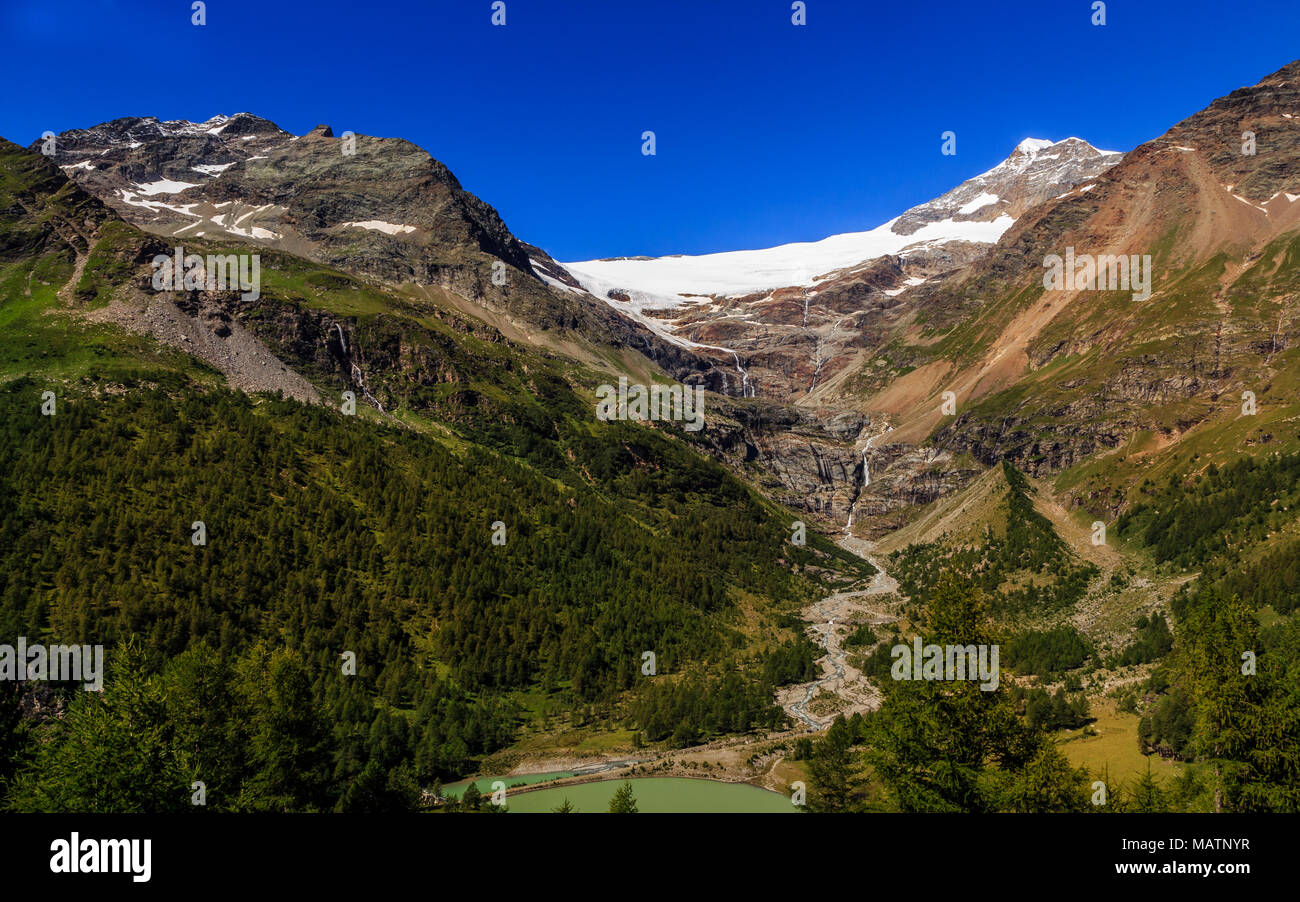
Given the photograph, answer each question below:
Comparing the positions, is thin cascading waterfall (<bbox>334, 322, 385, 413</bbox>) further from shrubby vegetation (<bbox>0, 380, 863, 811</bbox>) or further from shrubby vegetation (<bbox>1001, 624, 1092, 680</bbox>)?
shrubby vegetation (<bbox>1001, 624, 1092, 680</bbox>)

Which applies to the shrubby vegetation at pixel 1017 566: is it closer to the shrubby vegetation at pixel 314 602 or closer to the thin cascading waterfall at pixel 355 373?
the shrubby vegetation at pixel 314 602

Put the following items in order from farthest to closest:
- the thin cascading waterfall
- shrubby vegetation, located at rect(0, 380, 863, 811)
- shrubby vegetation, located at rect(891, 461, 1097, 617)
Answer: the thin cascading waterfall
shrubby vegetation, located at rect(891, 461, 1097, 617)
shrubby vegetation, located at rect(0, 380, 863, 811)

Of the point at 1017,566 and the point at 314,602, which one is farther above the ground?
the point at 1017,566

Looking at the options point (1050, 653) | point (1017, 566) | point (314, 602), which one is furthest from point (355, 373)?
point (1050, 653)

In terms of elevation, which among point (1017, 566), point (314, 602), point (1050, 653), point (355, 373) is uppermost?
point (355, 373)

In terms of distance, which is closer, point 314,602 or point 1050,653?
point 1050,653

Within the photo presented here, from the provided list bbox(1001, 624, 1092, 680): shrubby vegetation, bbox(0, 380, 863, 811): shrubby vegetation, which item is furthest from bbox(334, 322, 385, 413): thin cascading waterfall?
bbox(1001, 624, 1092, 680): shrubby vegetation

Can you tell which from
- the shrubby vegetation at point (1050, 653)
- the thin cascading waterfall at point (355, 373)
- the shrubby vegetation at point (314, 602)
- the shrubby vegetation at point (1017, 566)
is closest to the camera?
the shrubby vegetation at point (314, 602)

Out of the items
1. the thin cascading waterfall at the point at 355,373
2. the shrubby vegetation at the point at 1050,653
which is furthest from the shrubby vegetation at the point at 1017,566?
the thin cascading waterfall at the point at 355,373

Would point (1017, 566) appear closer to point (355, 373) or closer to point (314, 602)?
point (314, 602)

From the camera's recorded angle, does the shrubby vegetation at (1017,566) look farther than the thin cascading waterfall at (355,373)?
No

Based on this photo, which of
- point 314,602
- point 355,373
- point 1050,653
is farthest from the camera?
point 355,373

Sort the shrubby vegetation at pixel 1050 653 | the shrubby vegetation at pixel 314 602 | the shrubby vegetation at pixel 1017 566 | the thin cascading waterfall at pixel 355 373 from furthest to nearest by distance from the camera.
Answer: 1. the thin cascading waterfall at pixel 355 373
2. the shrubby vegetation at pixel 1017 566
3. the shrubby vegetation at pixel 1050 653
4. the shrubby vegetation at pixel 314 602
